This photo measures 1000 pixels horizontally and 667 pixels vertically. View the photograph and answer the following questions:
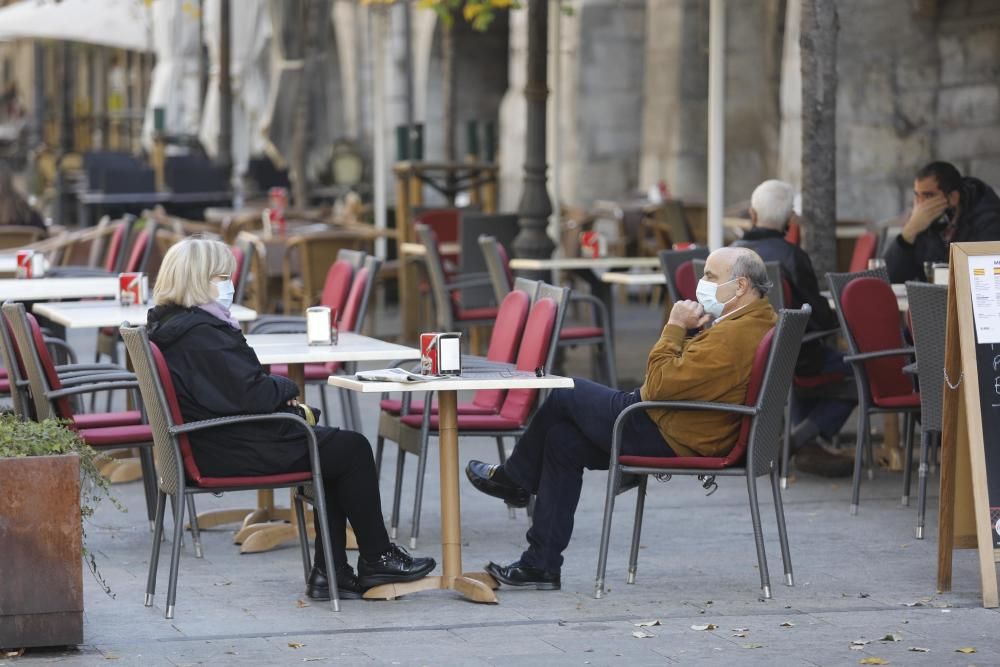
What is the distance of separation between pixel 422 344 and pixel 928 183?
3783 mm

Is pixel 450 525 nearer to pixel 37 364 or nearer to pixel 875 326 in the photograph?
pixel 37 364

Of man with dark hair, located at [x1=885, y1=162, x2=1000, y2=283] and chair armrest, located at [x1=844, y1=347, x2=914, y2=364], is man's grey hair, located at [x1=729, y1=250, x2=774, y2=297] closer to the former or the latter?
chair armrest, located at [x1=844, y1=347, x2=914, y2=364]

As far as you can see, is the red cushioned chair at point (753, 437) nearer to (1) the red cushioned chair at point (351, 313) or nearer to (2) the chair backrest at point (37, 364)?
(2) the chair backrest at point (37, 364)

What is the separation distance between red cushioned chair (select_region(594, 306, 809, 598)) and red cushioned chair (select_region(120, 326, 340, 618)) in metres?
0.98

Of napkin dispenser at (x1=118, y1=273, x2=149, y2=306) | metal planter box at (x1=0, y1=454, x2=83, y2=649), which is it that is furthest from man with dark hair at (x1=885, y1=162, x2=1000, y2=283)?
metal planter box at (x1=0, y1=454, x2=83, y2=649)

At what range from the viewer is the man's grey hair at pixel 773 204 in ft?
30.5

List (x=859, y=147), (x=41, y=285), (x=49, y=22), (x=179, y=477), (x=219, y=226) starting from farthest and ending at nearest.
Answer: (x=49, y=22) < (x=219, y=226) < (x=859, y=147) < (x=41, y=285) < (x=179, y=477)

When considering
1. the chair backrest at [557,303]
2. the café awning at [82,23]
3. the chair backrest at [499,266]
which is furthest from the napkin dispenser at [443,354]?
the café awning at [82,23]

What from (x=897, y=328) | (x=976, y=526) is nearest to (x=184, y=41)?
(x=897, y=328)

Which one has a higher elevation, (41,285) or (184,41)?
(184,41)

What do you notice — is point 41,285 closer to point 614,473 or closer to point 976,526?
point 614,473

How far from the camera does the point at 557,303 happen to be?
7.51 meters

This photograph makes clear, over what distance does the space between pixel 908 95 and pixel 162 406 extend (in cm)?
932

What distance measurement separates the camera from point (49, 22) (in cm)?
2606
